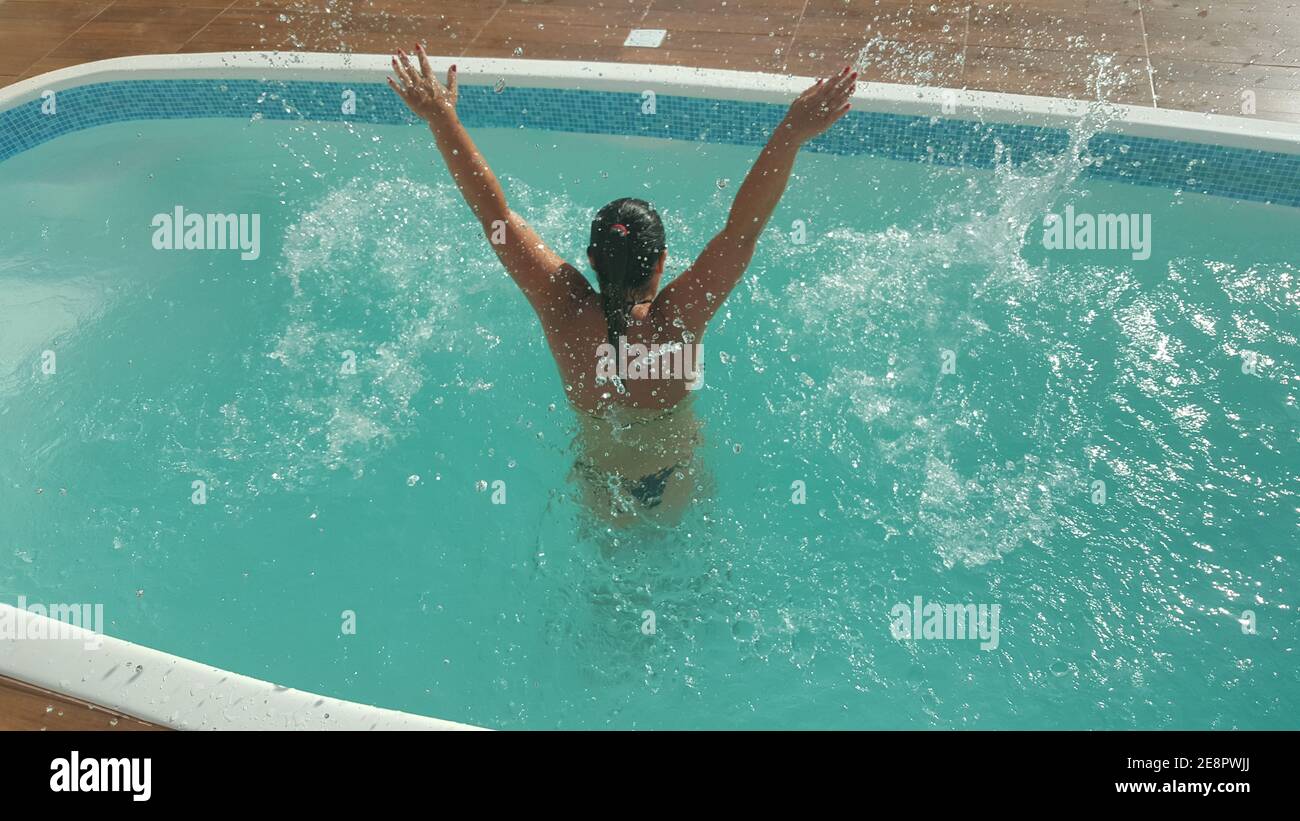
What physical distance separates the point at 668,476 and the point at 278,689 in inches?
44.6

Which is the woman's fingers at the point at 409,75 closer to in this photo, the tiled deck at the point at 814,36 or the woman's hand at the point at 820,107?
the woman's hand at the point at 820,107

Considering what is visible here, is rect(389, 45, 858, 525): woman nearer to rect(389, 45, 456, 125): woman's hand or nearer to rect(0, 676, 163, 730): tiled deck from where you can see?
rect(389, 45, 456, 125): woman's hand

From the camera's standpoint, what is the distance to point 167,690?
7.53ft

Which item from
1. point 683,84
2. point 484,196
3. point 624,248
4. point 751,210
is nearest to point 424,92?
point 484,196

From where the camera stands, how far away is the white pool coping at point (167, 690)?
2.25 metres

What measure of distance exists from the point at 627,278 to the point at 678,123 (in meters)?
2.49

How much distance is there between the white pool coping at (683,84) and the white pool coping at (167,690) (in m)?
3.06

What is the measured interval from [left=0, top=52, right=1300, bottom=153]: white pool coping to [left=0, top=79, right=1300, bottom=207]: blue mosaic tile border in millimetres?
35

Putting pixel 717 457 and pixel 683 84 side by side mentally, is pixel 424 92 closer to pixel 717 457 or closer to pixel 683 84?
pixel 717 457

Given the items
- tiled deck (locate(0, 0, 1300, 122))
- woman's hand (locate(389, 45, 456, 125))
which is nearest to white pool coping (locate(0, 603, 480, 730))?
woman's hand (locate(389, 45, 456, 125))

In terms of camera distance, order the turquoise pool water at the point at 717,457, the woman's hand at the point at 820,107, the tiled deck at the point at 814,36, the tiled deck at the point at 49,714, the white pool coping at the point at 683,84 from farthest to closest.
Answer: the tiled deck at the point at 814,36 → the white pool coping at the point at 683,84 → the turquoise pool water at the point at 717,457 → the tiled deck at the point at 49,714 → the woman's hand at the point at 820,107

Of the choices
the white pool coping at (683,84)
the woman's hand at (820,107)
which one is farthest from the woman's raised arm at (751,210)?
the white pool coping at (683,84)

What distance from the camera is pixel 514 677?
2.92m
